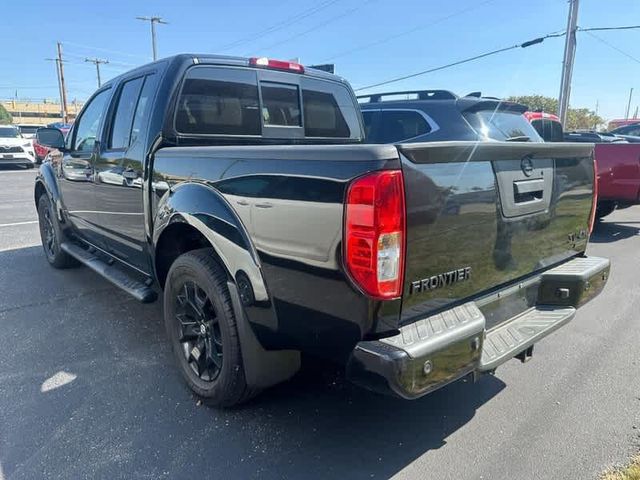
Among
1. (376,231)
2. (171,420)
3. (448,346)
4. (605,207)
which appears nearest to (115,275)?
(171,420)

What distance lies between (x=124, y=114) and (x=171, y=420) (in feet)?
7.77

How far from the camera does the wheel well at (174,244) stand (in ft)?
9.32

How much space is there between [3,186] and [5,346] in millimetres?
12958

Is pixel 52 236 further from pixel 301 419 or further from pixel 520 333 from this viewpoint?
pixel 520 333

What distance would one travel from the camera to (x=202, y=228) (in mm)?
2529

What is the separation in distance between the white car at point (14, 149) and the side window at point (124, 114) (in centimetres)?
1802

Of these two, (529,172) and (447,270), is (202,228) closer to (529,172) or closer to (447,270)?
(447,270)

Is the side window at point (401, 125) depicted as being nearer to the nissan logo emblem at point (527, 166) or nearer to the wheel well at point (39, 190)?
the nissan logo emblem at point (527, 166)

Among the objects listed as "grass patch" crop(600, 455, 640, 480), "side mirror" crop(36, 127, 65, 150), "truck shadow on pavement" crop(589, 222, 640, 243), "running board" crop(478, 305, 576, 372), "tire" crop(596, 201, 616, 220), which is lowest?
"truck shadow on pavement" crop(589, 222, 640, 243)

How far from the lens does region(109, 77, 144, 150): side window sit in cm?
351

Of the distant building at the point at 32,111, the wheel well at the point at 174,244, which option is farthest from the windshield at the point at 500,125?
the distant building at the point at 32,111

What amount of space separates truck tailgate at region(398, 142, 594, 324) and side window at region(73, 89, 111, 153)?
3.28m

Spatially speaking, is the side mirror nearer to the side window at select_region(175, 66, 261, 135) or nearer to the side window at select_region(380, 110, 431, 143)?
the side window at select_region(175, 66, 261, 135)

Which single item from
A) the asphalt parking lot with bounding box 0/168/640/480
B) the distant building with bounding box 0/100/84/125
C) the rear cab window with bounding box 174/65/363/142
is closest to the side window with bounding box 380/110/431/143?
the rear cab window with bounding box 174/65/363/142
